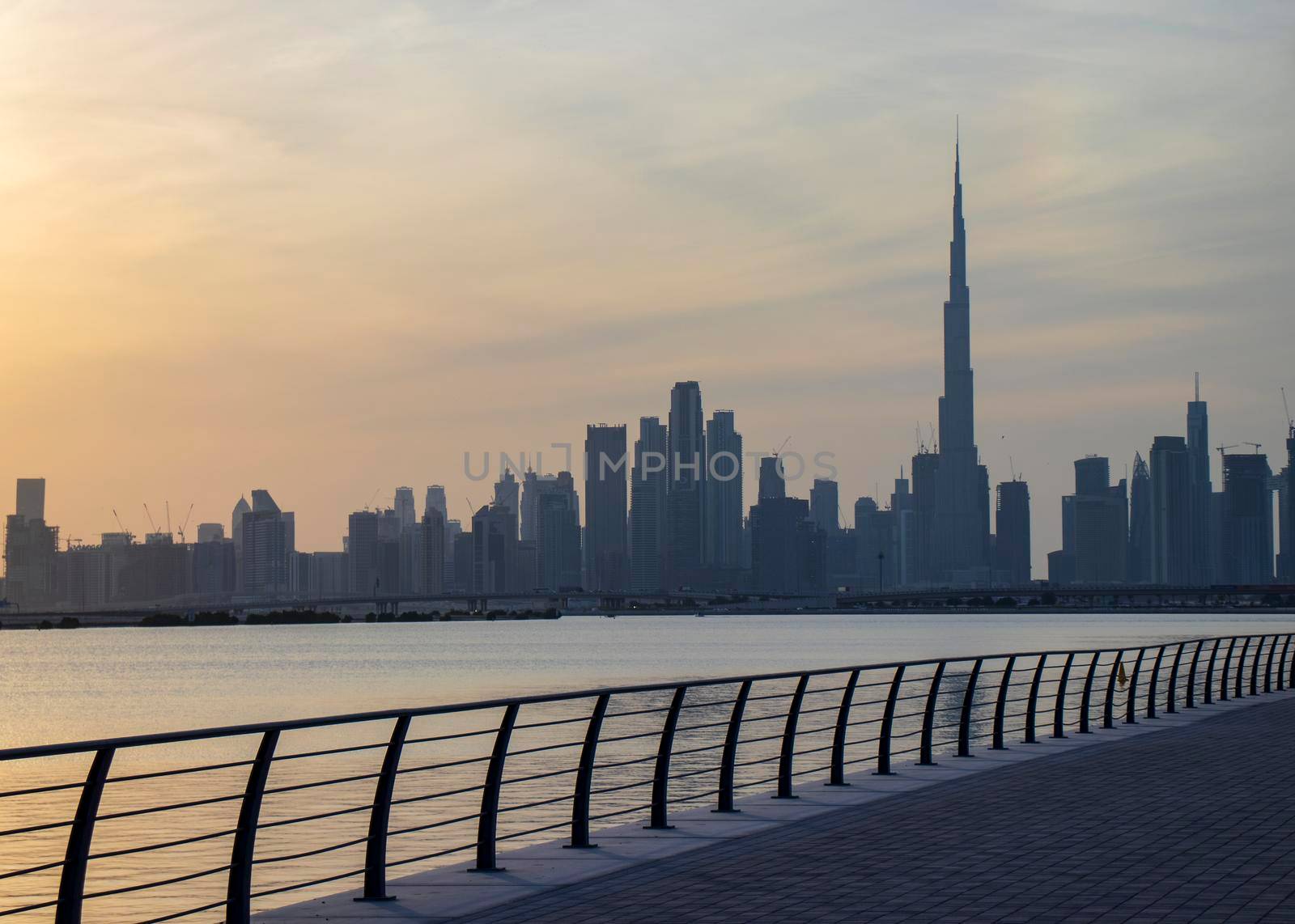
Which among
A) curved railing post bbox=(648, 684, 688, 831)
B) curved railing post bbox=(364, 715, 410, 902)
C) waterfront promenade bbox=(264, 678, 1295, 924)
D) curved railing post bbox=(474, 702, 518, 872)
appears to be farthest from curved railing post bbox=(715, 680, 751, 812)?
curved railing post bbox=(364, 715, 410, 902)

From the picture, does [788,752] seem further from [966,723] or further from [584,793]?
[966,723]

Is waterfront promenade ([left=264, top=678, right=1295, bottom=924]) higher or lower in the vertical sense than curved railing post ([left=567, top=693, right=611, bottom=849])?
lower

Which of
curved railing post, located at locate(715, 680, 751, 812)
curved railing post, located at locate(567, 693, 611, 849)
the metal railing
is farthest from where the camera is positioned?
curved railing post, located at locate(715, 680, 751, 812)

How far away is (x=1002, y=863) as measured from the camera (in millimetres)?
11695

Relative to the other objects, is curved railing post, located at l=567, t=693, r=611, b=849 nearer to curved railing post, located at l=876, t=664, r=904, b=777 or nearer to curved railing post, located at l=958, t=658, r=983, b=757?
curved railing post, located at l=876, t=664, r=904, b=777

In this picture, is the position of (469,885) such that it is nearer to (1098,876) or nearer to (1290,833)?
(1098,876)

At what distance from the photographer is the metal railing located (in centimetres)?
1012

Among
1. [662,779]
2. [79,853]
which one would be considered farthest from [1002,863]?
[79,853]

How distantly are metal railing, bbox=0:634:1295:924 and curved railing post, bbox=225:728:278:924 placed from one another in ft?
0.05

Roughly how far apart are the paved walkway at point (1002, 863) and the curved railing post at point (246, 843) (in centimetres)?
137

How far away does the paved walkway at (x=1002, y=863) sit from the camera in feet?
32.0

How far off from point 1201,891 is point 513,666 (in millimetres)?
103766

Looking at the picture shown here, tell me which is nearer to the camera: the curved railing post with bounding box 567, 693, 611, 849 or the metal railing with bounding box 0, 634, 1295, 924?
the metal railing with bounding box 0, 634, 1295, 924

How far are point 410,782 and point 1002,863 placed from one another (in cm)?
2848
